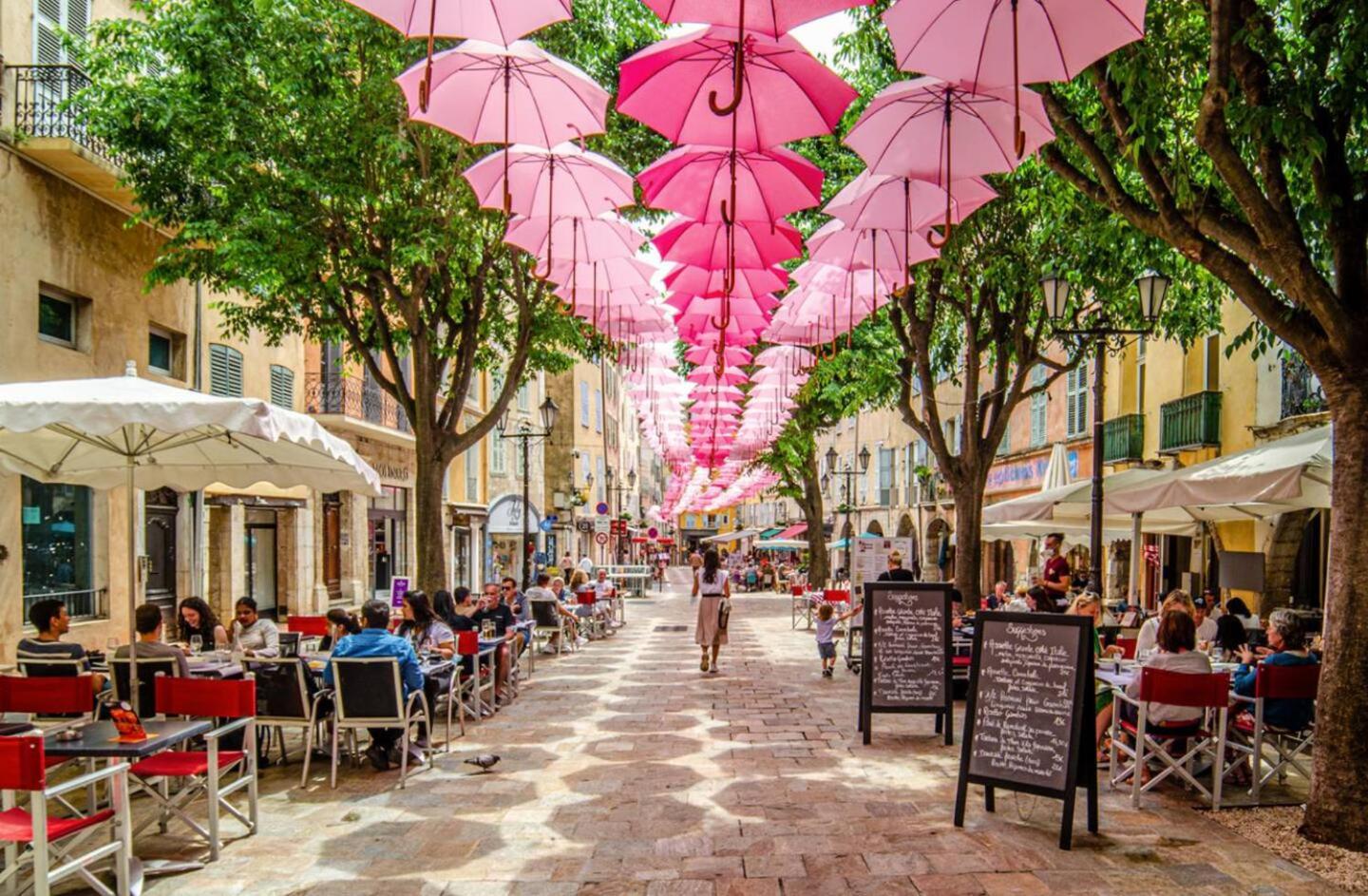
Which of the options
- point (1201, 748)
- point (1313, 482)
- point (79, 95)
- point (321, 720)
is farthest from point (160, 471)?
point (1313, 482)

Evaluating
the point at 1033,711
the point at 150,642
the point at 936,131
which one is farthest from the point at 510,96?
the point at 1033,711

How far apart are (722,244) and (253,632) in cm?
584

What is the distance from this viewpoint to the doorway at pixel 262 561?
798 inches

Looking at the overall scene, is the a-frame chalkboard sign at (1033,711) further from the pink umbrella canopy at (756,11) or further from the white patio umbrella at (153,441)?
the white patio umbrella at (153,441)

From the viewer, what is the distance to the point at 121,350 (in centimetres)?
1498

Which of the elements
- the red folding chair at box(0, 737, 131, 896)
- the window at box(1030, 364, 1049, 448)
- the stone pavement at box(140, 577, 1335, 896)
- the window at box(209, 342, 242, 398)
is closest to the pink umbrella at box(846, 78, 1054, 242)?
the stone pavement at box(140, 577, 1335, 896)

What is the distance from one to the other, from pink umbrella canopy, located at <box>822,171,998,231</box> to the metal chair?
5.18 m

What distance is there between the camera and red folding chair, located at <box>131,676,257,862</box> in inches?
229

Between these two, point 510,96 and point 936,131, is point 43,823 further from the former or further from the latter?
point 936,131

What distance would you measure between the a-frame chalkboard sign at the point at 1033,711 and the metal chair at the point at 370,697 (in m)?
4.03

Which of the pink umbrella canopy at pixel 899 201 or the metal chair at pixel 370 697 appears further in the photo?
the pink umbrella canopy at pixel 899 201

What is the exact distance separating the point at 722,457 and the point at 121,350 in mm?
17012

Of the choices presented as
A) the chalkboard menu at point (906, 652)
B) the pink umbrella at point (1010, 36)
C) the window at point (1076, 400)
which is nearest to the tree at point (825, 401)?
the window at point (1076, 400)

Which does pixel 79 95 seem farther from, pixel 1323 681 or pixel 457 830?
pixel 1323 681
